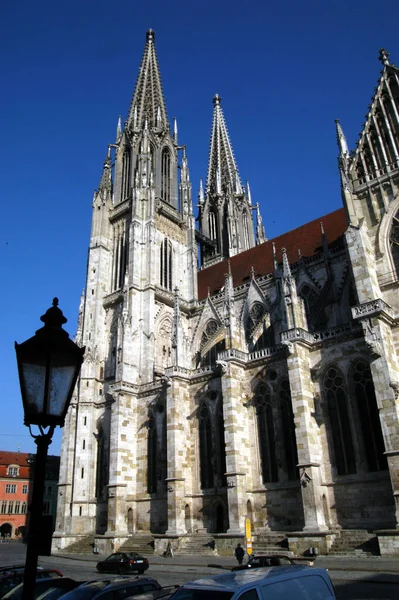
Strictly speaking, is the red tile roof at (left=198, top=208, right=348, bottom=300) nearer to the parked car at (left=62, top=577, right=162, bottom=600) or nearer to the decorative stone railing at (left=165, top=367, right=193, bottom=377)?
the decorative stone railing at (left=165, top=367, right=193, bottom=377)

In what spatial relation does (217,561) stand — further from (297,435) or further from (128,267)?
(128,267)

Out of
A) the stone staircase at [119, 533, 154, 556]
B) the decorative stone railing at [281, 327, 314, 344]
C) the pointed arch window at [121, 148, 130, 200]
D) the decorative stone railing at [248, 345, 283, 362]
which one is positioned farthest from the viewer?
the pointed arch window at [121, 148, 130, 200]

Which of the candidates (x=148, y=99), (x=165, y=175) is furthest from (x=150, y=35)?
(x=165, y=175)

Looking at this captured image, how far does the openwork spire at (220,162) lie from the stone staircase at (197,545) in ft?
124

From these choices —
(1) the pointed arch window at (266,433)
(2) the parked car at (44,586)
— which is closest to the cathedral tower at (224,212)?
(1) the pointed arch window at (266,433)

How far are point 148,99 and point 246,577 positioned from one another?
162ft

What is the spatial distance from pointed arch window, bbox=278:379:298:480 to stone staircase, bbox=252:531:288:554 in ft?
8.96

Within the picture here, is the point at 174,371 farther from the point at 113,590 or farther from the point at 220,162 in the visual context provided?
the point at 220,162

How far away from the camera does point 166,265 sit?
39844 millimetres

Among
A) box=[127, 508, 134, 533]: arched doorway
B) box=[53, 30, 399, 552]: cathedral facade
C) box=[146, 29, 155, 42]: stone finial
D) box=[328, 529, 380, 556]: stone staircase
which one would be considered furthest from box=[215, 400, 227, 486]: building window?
box=[146, 29, 155, 42]: stone finial

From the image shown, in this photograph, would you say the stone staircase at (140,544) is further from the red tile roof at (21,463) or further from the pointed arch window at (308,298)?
the red tile roof at (21,463)

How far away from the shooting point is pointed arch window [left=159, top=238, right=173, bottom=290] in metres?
39.0

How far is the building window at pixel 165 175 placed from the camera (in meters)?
43.9

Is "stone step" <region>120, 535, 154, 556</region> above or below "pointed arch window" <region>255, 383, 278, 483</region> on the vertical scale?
Answer: below
